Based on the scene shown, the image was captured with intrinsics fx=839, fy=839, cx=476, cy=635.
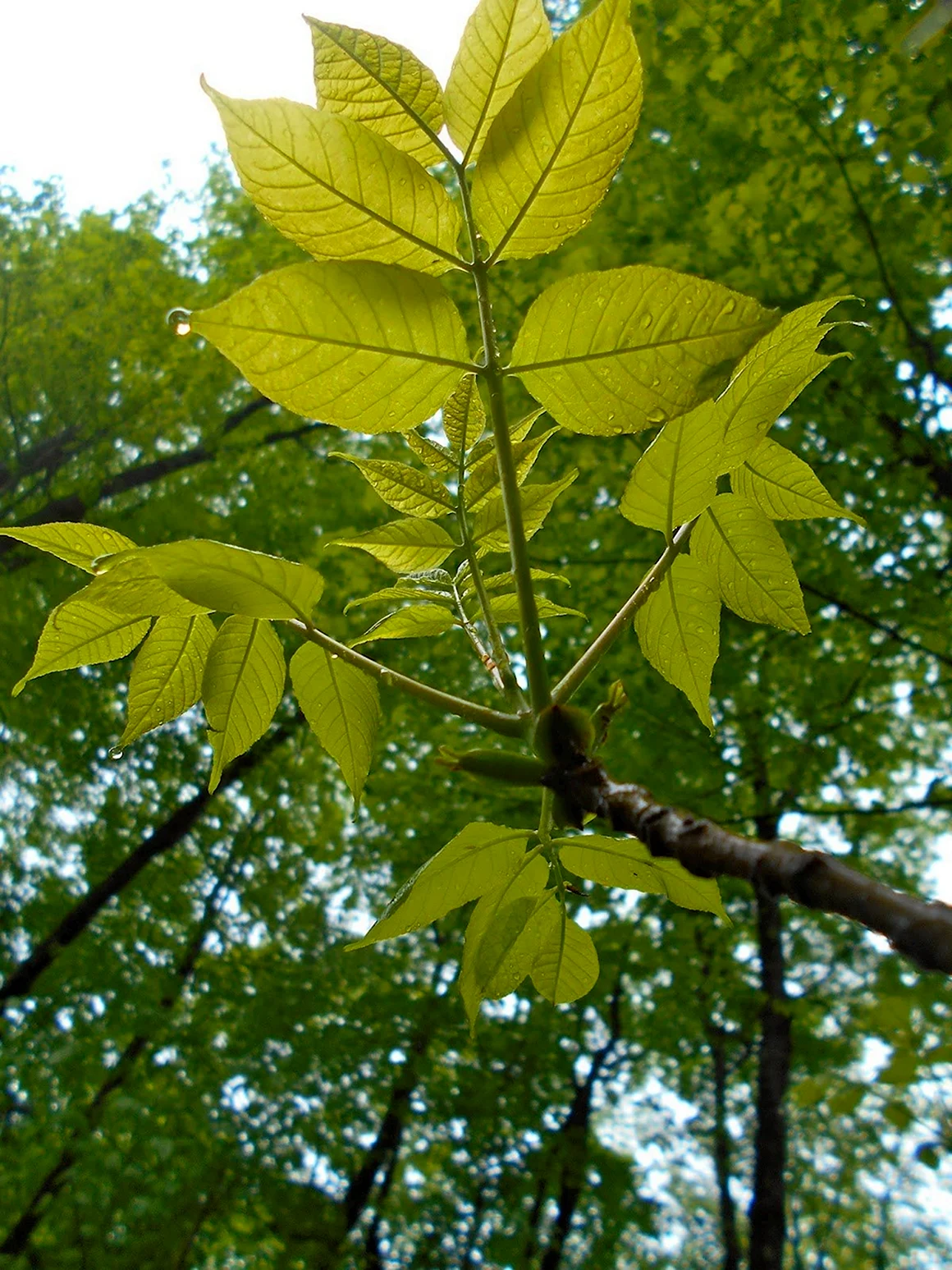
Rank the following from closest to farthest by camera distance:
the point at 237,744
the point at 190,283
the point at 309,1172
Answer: the point at 237,744 → the point at 309,1172 → the point at 190,283

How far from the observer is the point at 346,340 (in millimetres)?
726

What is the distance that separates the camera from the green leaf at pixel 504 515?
1.05 m

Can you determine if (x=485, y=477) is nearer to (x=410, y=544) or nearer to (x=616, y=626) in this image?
(x=410, y=544)

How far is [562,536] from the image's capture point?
17.3 ft

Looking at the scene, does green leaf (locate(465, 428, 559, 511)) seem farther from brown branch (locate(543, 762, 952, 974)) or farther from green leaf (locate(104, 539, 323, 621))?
brown branch (locate(543, 762, 952, 974))

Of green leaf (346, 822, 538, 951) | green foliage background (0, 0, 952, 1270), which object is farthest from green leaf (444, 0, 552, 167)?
green foliage background (0, 0, 952, 1270)

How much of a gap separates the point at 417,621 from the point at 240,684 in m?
0.24

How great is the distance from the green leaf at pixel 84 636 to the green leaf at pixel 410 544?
0.27 meters

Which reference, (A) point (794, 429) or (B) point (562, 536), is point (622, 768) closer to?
(B) point (562, 536)

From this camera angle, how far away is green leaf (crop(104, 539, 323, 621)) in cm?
71

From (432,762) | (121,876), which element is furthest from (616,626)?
(121,876)

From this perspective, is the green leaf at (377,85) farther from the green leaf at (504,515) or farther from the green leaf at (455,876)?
the green leaf at (455,876)

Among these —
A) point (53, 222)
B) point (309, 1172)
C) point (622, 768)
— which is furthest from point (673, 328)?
point (53, 222)

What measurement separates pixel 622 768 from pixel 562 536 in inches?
62.6
